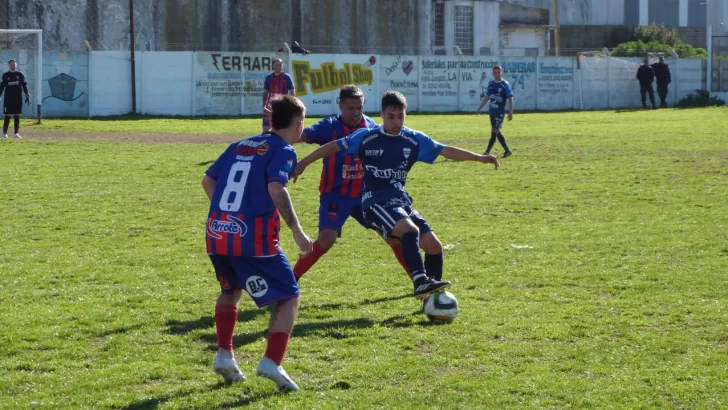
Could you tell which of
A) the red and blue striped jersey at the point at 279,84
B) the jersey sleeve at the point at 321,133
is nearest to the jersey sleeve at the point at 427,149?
the jersey sleeve at the point at 321,133

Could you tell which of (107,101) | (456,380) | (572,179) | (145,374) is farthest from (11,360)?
(107,101)

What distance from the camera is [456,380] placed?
5570mm

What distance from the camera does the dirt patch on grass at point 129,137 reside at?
23.0m

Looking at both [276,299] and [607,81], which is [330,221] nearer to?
[276,299]

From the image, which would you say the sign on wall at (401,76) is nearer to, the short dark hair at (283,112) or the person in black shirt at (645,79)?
the person in black shirt at (645,79)

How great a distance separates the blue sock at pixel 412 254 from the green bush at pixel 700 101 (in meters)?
35.7

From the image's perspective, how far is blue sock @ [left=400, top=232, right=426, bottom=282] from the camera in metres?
7.12

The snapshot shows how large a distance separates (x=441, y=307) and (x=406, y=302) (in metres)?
0.85

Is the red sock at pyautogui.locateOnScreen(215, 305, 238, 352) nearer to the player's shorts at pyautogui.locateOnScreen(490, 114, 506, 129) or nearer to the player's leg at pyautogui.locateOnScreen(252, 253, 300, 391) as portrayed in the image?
the player's leg at pyautogui.locateOnScreen(252, 253, 300, 391)

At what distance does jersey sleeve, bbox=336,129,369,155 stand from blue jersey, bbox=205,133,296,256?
5.92 feet

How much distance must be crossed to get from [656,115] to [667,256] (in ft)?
85.0

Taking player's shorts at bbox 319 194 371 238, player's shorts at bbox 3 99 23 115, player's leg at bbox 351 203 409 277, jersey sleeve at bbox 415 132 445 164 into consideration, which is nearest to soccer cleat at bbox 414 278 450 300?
player's leg at bbox 351 203 409 277

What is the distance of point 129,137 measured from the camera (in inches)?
940

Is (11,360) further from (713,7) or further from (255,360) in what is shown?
A: (713,7)
